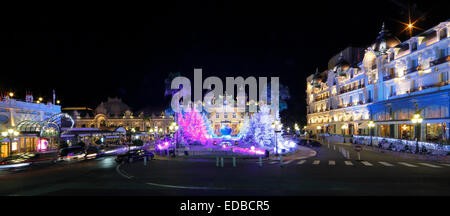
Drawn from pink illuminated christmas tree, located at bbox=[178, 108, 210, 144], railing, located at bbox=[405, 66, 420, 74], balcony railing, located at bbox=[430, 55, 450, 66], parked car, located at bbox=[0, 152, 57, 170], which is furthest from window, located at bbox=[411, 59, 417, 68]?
parked car, located at bbox=[0, 152, 57, 170]

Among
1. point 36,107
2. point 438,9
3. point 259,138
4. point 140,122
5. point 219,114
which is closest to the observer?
point 259,138

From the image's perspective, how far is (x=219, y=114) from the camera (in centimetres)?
8412

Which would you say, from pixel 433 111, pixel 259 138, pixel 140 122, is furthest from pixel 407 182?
pixel 140 122

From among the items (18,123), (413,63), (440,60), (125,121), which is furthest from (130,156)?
(125,121)

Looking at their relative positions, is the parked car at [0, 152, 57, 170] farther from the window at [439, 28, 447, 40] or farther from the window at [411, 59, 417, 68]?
the window at [411, 59, 417, 68]

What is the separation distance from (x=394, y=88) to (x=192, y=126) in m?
Answer: 34.8

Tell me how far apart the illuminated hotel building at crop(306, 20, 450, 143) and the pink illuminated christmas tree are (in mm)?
26971

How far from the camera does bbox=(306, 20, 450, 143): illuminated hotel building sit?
112 ft

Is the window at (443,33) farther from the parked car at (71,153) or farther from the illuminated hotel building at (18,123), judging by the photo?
the illuminated hotel building at (18,123)

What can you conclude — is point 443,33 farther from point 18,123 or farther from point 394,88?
point 18,123

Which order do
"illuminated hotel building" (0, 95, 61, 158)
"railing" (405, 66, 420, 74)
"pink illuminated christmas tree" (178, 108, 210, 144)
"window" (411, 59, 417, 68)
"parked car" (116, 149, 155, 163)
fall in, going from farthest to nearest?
"window" (411, 59, 417, 68), "pink illuminated christmas tree" (178, 108, 210, 144), "railing" (405, 66, 420, 74), "illuminated hotel building" (0, 95, 61, 158), "parked car" (116, 149, 155, 163)

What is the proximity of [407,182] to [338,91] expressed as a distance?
172ft

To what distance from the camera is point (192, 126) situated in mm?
39344

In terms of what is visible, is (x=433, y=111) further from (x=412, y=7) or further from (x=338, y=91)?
(x=338, y=91)
